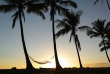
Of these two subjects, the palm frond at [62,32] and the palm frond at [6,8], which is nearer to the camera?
the palm frond at [6,8]

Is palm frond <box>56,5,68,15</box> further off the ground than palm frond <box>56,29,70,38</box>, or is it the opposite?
palm frond <box>56,5,68,15</box>

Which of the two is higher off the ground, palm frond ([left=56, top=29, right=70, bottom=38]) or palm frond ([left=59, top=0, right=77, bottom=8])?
palm frond ([left=59, top=0, right=77, bottom=8])

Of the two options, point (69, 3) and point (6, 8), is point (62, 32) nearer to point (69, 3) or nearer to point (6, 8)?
point (69, 3)

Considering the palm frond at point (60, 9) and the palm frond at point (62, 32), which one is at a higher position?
the palm frond at point (60, 9)

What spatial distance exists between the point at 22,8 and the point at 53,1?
172 inches

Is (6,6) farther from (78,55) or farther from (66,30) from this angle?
(78,55)

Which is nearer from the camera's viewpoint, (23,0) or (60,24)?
(23,0)

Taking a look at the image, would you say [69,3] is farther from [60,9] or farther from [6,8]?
[6,8]

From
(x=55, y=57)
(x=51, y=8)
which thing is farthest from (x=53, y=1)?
(x=55, y=57)

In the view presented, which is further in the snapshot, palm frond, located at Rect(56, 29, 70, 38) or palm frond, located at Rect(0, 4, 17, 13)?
palm frond, located at Rect(56, 29, 70, 38)

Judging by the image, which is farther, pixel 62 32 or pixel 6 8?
pixel 62 32

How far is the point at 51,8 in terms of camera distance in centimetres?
1886

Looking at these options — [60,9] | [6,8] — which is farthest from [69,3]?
[6,8]

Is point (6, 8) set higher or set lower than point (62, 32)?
higher
